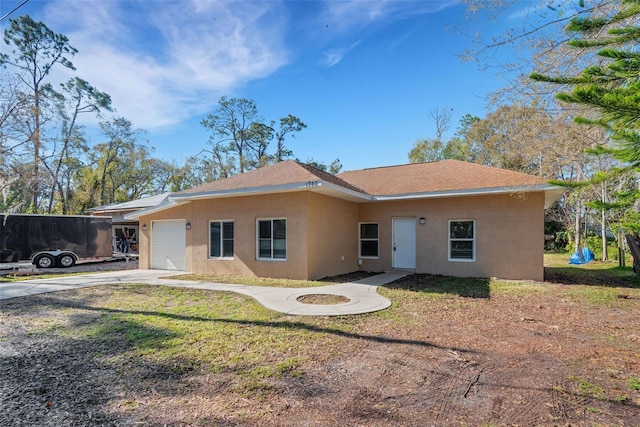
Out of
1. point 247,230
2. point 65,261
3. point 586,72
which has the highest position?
point 586,72

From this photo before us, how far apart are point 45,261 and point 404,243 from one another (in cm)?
1650

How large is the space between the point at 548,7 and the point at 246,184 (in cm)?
898

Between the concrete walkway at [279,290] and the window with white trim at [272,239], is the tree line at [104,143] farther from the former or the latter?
the window with white trim at [272,239]

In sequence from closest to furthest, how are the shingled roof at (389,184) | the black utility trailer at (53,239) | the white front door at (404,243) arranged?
the shingled roof at (389,184) < the white front door at (404,243) < the black utility trailer at (53,239)

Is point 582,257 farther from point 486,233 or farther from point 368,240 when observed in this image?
point 368,240

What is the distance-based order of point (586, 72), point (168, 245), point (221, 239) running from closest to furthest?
point (586, 72) < point (221, 239) < point (168, 245)

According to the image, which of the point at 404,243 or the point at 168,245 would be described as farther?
the point at 168,245

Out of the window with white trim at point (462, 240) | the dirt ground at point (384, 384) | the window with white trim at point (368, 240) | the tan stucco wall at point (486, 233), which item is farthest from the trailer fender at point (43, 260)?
the window with white trim at point (462, 240)

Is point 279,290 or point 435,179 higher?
point 435,179

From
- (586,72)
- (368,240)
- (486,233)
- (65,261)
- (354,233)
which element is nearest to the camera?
(586,72)

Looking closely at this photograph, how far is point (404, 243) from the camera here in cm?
1255

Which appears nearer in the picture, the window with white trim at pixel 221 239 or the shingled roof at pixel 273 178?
the shingled roof at pixel 273 178

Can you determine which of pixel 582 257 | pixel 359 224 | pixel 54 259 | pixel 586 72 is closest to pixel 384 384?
pixel 586 72

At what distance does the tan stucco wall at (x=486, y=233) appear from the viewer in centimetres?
1052
